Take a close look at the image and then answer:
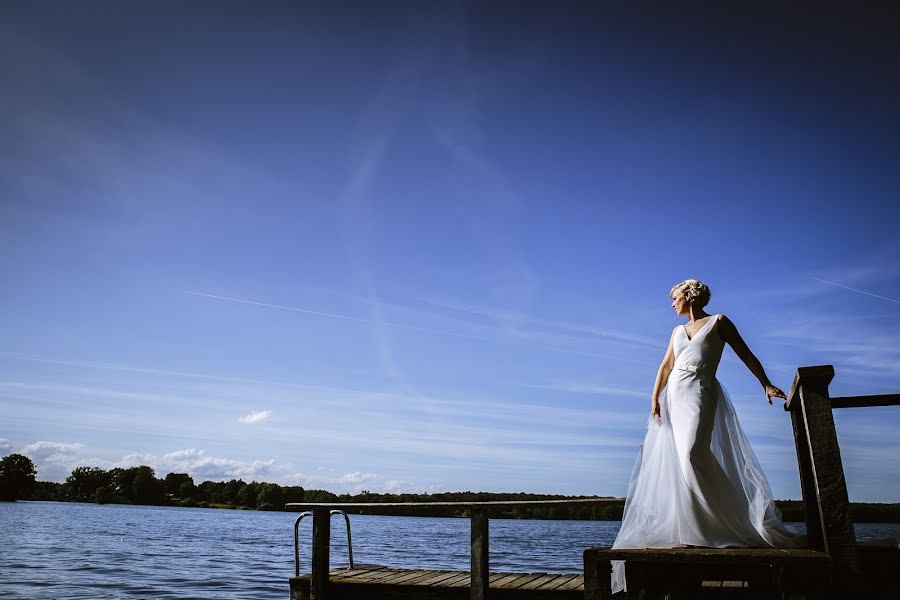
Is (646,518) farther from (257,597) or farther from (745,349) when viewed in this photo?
(257,597)

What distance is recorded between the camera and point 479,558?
285 inches

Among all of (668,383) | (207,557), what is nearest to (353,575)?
(668,383)

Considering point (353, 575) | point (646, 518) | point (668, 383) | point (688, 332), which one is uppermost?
point (688, 332)

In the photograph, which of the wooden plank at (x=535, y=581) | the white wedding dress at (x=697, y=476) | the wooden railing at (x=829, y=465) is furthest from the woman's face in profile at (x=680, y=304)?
the wooden plank at (x=535, y=581)

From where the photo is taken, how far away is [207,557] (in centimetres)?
3697

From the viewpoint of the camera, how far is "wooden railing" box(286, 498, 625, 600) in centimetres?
721

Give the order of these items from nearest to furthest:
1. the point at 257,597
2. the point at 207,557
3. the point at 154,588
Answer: the point at 257,597 < the point at 154,588 < the point at 207,557

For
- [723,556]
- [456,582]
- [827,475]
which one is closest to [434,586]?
[456,582]

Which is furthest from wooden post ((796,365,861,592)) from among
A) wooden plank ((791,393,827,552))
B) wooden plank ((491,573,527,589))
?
wooden plank ((491,573,527,589))

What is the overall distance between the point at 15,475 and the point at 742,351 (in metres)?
158

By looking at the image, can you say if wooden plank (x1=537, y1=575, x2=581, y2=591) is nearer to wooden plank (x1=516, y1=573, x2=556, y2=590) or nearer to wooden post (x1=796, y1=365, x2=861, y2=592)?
wooden plank (x1=516, y1=573, x2=556, y2=590)

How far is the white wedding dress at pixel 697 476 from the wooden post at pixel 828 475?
82cm

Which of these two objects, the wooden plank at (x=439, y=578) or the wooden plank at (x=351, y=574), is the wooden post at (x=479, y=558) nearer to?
the wooden plank at (x=439, y=578)

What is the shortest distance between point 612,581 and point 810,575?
5.33 feet
